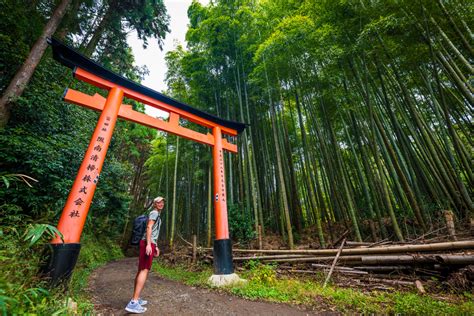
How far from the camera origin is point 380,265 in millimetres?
3146

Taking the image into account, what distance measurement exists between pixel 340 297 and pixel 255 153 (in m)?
5.21

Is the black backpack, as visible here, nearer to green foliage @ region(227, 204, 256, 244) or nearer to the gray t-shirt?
the gray t-shirt

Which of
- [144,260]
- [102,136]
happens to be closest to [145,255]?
[144,260]

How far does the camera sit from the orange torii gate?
2.43 m

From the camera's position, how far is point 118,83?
11.8 ft

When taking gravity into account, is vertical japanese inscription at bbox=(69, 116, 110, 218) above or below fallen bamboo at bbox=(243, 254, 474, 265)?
above

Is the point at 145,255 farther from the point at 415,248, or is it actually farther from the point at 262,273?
the point at 415,248

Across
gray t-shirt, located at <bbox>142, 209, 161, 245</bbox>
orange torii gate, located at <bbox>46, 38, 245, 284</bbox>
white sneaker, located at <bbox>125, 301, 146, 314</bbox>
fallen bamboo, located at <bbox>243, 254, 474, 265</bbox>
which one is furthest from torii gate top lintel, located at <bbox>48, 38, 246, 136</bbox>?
fallen bamboo, located at <bbox>243, 254, 474, 265</bbox>

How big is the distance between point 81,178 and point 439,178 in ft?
21.2

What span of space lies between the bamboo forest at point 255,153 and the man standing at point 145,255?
0.02 meters

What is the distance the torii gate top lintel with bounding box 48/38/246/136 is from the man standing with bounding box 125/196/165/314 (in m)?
2.20

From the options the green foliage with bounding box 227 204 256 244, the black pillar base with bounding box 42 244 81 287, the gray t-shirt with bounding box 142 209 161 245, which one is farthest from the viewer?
the green foliage with bounding box 227 204 256 244

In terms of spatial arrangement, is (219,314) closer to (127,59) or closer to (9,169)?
(9,169)

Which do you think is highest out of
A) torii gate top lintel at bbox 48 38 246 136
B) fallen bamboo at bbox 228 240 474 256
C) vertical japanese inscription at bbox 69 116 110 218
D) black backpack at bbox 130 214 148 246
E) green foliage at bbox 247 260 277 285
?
torii gate top lintel at bbox 48 38 246 136
